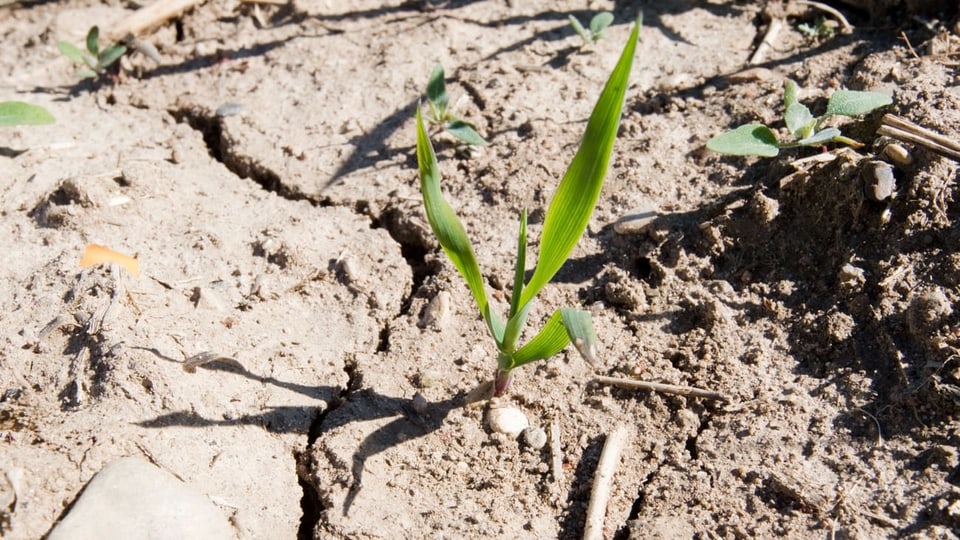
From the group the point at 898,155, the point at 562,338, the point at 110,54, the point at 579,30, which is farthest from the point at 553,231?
the point at 110,54

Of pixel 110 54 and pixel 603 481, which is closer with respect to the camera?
pixel 603 481

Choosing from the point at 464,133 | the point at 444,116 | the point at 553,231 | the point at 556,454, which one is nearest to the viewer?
the point at 553,231

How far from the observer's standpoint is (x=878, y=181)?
2039 mm

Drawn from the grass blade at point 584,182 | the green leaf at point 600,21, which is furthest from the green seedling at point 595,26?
the grass blade at point 584,182

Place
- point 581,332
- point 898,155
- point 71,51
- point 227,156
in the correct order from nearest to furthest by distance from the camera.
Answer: point 581,332
point 898,155
point 227,156
point 71,51

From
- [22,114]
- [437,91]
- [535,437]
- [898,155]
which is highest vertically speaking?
[898,155]

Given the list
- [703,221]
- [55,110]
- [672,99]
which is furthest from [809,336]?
[55,110]

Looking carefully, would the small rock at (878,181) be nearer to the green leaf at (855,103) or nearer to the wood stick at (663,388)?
the green leaf at (855,103)

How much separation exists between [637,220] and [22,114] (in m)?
1.85

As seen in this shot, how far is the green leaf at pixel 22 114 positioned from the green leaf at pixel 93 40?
353mm

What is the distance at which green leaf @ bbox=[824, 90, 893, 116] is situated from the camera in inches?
84.1

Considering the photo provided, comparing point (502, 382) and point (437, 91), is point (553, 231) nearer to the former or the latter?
point (502, 382)

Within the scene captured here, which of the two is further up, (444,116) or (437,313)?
(444,116)

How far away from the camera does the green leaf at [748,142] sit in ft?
6.99
